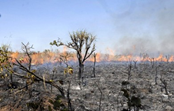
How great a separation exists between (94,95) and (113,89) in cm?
347

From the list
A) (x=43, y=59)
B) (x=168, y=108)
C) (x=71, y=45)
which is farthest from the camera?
(x=43, y=59)

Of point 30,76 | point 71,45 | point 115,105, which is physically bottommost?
point 115,105

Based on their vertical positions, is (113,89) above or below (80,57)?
below

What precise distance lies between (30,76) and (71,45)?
26967 mm

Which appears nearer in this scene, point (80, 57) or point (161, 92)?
point (161, 92)

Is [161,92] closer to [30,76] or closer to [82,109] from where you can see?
[82,109]

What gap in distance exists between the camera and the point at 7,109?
41.7ft

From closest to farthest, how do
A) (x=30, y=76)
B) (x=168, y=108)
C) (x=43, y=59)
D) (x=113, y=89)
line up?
1. (x=30, y=76)
2. (x=168, y=108)
3. (x=113, y=89)
4. (x=43, y=59)

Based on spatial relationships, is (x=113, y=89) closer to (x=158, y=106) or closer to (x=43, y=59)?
(x=158, y=106)

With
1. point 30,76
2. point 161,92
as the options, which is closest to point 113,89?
point 161,92

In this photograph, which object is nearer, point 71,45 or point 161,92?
point 161,92

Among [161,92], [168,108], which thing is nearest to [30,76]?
[168,108]

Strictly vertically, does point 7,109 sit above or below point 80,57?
below

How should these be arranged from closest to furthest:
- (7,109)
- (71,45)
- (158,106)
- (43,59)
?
(7,109) < (158,106) < (71,45) < (43,59)
